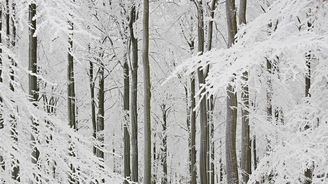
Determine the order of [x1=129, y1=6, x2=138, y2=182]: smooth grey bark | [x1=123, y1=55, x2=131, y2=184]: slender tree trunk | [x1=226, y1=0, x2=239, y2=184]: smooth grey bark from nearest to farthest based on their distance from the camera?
[x1=226, y1=0, x2=239, y2=184]: smooth grey bark
[x1=129, y1=6, x2=138, y2=182]: smooth grey bark
[x1=123, y1=55, x2=131, y2=184]: slender tree trunk

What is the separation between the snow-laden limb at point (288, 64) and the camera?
396cm

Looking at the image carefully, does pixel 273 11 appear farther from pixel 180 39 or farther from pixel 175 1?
pixel 180 39

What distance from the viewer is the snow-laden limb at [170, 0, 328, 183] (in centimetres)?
396

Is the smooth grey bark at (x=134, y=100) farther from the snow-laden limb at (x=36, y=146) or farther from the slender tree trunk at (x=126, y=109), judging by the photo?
the snow-laden limb at (x=36, y=146)

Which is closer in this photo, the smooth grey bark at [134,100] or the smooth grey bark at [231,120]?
the smooth grey bark at [231,120]

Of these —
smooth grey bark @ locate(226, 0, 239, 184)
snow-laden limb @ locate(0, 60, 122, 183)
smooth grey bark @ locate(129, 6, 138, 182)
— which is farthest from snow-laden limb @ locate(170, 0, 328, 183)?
smooth grey bark @ locate(129, 6, 138, 182)

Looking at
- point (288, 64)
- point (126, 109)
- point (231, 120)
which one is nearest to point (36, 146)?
point (288, 64)

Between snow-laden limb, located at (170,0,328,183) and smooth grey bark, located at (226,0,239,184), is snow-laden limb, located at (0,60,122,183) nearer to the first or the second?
snow-laden limb, located at (170,0,328,183)

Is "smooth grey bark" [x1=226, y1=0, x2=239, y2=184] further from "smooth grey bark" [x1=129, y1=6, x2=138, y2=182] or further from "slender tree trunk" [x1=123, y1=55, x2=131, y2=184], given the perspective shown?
"slender tree trunk" [x1=123, y1=55, x2=131, y2=184]

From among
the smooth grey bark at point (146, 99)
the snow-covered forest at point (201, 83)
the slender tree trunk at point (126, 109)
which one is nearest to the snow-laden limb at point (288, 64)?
the snow-covered forest at point (201, 83)

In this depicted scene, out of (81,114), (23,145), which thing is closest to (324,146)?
(23,145)

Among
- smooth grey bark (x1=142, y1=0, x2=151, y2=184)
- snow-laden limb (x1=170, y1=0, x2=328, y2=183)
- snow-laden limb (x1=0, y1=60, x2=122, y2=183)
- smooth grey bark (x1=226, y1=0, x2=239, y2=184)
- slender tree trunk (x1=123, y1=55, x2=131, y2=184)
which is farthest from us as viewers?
slender tree trunk (x1=123, y1=55, x2=131, y2=184)

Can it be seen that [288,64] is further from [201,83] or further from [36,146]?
[201,83]

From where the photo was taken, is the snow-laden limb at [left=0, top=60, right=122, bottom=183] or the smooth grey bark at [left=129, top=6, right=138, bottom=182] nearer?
the snow-laden limb at [left=0, top=60, right=122, bottom=183]
